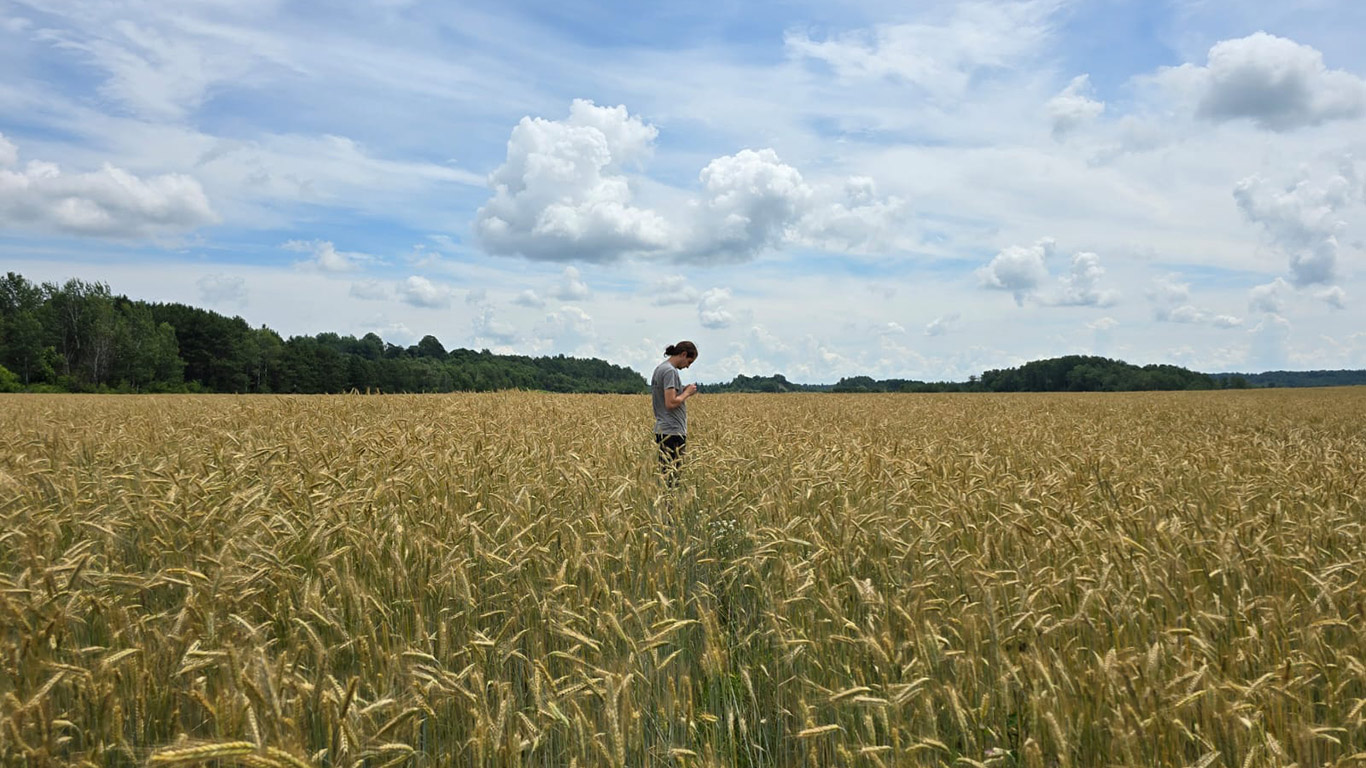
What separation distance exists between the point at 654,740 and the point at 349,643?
1214 mm

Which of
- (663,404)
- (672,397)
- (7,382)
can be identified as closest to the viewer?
(672,397)

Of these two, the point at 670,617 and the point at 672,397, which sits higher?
the point at 672,397

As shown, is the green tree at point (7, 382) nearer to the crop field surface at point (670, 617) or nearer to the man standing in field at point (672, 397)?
the crop field surface at point (670, 617)

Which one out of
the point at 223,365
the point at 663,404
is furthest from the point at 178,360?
the point at 663,404

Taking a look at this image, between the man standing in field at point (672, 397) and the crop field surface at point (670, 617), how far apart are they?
1.15 metres

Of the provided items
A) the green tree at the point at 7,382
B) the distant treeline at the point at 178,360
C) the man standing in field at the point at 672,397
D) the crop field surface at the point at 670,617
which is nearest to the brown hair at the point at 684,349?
the man standing in field at the point at 672,397

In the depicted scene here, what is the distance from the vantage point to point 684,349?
7.63 metres

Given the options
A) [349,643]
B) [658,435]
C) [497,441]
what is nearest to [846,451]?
[658,435]

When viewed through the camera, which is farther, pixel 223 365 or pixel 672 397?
pixel 223 365

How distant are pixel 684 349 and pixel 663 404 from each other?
69 cm

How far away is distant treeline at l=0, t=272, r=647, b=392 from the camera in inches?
2655

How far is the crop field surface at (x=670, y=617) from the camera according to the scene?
7.36 ft

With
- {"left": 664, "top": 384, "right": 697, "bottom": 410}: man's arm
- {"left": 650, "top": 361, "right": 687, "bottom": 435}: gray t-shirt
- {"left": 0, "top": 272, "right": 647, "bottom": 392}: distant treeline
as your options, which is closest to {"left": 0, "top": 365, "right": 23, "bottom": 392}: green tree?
{"left": 0, "top": 272, "right": 647, "bottom": 392}: distant treeline

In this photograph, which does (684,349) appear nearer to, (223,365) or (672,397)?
(672,397)
